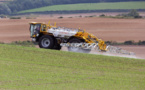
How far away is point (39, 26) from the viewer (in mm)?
26719

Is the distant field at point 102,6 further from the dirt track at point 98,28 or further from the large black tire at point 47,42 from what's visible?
the large black tire at point 47,42

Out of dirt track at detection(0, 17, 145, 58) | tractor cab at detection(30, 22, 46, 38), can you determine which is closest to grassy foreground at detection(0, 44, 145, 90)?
tractor cab at detection(30, 22, 46, 38)

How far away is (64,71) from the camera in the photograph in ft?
50.6

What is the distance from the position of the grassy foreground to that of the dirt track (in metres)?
19.4

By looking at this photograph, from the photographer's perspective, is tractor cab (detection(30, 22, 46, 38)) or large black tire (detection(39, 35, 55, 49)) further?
tractor cab (detection(30, 22, 46, 38))

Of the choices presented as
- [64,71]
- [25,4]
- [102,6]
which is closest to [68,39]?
[64,71]

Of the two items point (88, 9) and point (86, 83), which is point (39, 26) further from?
point (88, 9)

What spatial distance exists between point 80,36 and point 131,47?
11.1m

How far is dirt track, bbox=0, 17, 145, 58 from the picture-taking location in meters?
41.3

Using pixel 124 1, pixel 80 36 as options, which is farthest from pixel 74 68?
pixel 124 1

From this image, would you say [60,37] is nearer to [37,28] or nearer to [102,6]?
[37,28]

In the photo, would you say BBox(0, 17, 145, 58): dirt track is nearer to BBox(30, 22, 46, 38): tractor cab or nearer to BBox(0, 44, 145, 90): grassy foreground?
BBox(30, 22, 46, 38): tractor cab

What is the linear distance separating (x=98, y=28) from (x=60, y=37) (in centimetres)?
2094

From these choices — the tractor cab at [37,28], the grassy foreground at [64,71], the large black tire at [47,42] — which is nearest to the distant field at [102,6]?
the tractor cab at [37,28]
